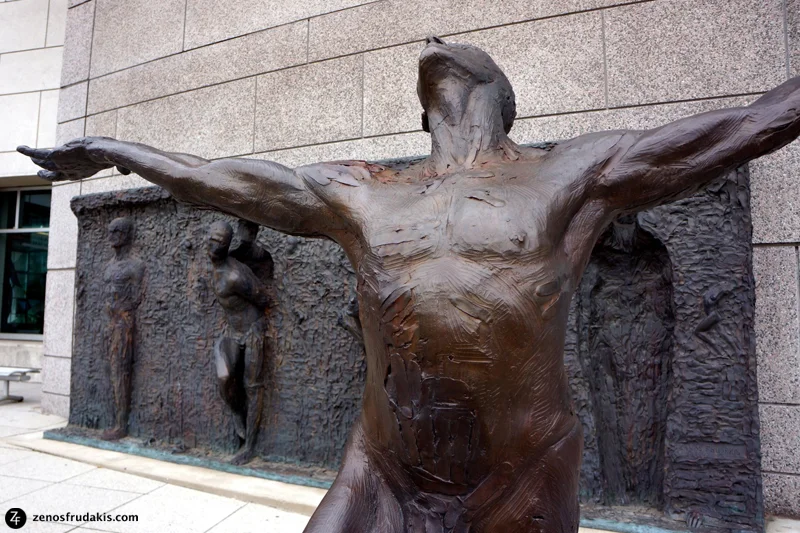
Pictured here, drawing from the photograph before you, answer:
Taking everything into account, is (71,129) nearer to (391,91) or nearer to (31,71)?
(31,71)

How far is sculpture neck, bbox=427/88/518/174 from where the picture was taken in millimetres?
1636

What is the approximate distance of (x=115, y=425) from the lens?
497 centimetres

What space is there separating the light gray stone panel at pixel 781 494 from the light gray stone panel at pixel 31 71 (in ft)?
34.9

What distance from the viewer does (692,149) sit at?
1436 millimetres

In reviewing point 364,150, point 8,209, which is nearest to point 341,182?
point 364,150

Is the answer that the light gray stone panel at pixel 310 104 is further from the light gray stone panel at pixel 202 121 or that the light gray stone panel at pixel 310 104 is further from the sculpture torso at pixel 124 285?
the sculpture torso at pixel 124 285

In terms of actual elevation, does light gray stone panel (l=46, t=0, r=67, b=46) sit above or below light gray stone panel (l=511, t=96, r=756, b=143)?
above

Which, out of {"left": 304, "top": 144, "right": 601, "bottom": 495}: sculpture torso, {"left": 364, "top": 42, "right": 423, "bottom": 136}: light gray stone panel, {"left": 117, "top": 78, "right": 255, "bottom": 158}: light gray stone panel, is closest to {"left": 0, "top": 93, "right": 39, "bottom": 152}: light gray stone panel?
{"left": 117, "top": 78, "right": 255, "bottom": 158}: light gray stone panel

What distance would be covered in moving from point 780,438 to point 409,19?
4.66 meters

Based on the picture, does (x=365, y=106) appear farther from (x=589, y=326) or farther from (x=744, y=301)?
(x=744, y=301)

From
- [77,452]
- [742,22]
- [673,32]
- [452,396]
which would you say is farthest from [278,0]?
[452,396]

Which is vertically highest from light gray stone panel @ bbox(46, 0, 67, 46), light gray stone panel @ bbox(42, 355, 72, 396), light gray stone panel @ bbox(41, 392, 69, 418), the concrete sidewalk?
light gray stone panel @ bbox(46, 0, 67, 46)

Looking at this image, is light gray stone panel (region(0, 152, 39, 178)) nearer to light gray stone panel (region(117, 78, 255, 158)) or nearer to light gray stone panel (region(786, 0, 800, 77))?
light gray stone panel (region(117, 78, 255, 158))

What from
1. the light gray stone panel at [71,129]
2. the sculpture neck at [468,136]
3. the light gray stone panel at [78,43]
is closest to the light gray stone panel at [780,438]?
→ the sculpture neck at [468,136]
